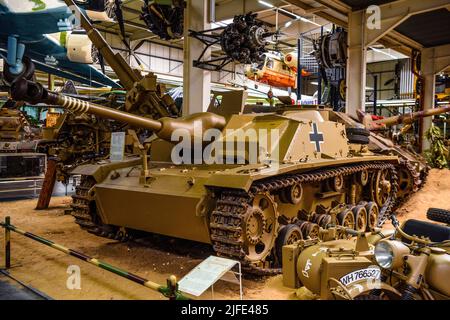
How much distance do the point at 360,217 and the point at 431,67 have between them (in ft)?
37.5

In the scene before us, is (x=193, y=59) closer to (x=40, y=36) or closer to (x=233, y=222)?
(x=40, y=36)

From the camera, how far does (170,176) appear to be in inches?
234

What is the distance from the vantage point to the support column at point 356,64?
1220 centimetres

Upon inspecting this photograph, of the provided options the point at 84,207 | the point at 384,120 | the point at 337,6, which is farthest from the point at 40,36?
the point at 384,120

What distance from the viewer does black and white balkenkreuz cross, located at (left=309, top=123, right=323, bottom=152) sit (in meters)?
6.57

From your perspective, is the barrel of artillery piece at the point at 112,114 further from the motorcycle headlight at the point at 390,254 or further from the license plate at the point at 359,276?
the motorcycle headlight at the point at 390,254

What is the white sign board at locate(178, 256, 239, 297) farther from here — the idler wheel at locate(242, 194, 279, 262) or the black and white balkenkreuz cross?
the black and white balkenkreuz cross

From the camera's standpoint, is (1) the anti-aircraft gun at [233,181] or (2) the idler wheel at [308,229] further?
(2) the idler wheel at [308,229]

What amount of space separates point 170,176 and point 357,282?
2978 millimetres

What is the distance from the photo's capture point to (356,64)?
12305mm

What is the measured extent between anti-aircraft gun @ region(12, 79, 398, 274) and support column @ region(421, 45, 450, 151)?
10040mm

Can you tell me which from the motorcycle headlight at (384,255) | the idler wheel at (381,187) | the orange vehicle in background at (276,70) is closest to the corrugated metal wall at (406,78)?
the orange vehicle in background at (276,70)

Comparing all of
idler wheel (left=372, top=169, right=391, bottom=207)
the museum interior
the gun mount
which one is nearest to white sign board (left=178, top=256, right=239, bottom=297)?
the museum interior

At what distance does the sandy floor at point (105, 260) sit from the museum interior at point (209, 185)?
0.12 ft
